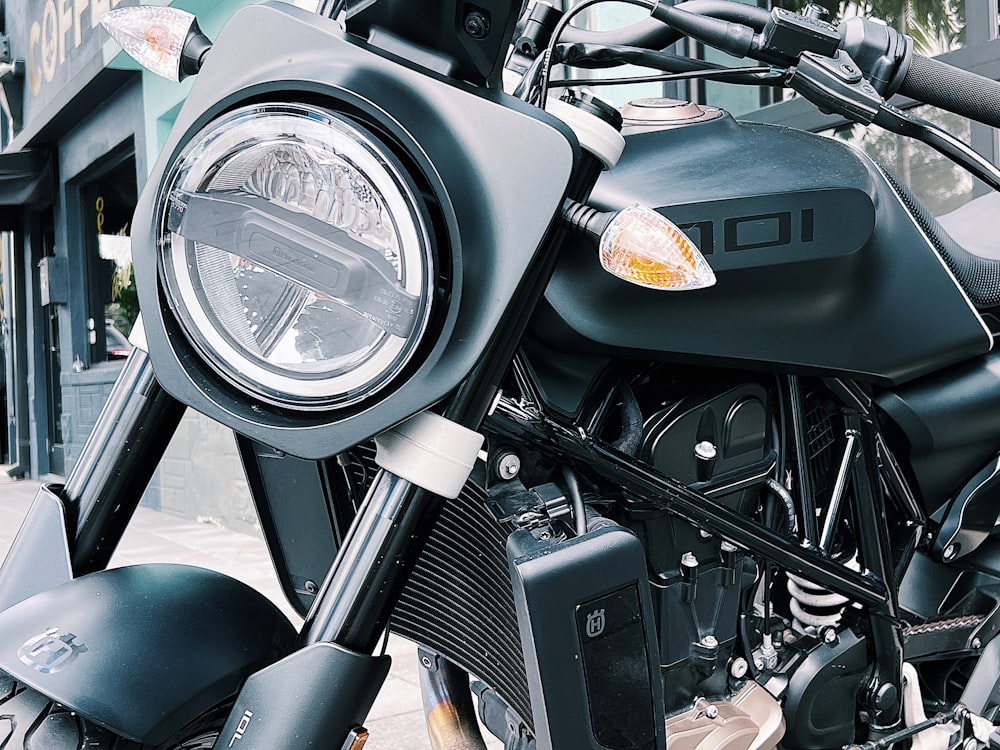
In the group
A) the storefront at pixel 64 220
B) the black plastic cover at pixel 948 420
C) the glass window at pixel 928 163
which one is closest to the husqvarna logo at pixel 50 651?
the black plastic cover at pixel 948 420

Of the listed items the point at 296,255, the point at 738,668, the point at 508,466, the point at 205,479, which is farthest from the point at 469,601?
the point at 205,479

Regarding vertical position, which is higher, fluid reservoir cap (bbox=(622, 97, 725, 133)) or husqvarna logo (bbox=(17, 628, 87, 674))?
fluid reservoir cap (bbox=(622, 97, 725, 133))

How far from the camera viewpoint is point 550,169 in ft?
2.62

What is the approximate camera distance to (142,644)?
0.85 metres

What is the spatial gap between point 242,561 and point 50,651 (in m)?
3.79

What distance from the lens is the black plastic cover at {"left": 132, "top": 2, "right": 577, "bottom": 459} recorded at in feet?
2.56

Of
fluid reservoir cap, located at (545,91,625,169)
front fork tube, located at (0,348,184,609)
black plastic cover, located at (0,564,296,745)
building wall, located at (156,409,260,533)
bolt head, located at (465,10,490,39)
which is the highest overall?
bolt head, located at (465,10,490,39)

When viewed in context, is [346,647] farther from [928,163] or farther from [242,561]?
[242,561]

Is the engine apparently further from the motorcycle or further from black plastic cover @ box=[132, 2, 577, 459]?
black plastic cover @ box=[132, 2, 577, 459]

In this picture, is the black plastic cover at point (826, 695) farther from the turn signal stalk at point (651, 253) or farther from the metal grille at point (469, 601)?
the turn signal stalk at point (651, 253)

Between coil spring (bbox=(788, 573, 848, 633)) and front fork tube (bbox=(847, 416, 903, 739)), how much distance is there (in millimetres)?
45

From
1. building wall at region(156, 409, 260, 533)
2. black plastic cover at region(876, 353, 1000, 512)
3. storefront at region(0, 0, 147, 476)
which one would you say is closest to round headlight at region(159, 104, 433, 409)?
black plastic cover at region(876, 353, 1000, 512)

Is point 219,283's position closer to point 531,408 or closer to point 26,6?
point 531,408

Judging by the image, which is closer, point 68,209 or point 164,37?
point 164,37
